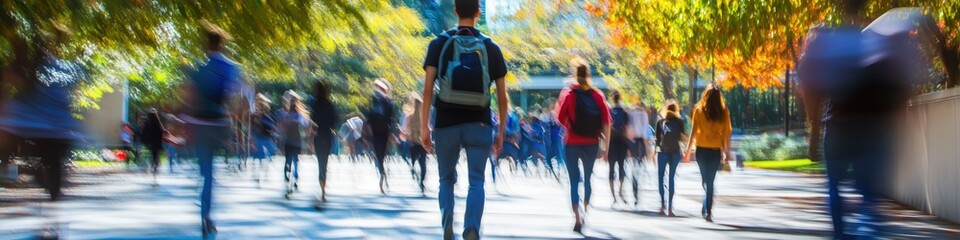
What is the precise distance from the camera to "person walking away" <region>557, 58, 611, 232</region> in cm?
1163

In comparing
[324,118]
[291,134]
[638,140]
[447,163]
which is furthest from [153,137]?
[447,163]

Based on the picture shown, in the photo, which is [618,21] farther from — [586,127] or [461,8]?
[461,8]

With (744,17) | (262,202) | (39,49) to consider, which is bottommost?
(262,202)

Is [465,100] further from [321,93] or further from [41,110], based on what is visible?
[321,93]

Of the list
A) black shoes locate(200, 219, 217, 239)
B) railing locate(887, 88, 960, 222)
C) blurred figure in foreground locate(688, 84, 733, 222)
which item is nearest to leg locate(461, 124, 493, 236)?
black shoes locate(200, 219, 217, 239)

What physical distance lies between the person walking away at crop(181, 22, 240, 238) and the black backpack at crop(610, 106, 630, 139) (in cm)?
659

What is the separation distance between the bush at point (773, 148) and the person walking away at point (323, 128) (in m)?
30.1

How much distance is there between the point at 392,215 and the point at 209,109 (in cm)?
442

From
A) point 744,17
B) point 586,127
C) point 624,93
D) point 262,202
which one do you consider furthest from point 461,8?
point 624,93

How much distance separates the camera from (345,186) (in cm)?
2194

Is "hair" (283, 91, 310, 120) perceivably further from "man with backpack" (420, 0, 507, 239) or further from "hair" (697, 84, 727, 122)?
"man with backpack" (420, 0, 507, 239)

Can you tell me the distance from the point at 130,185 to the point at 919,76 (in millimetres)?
17251

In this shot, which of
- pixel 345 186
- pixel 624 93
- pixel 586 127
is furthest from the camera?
pixel 624 93

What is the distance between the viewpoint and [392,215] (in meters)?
13.8
